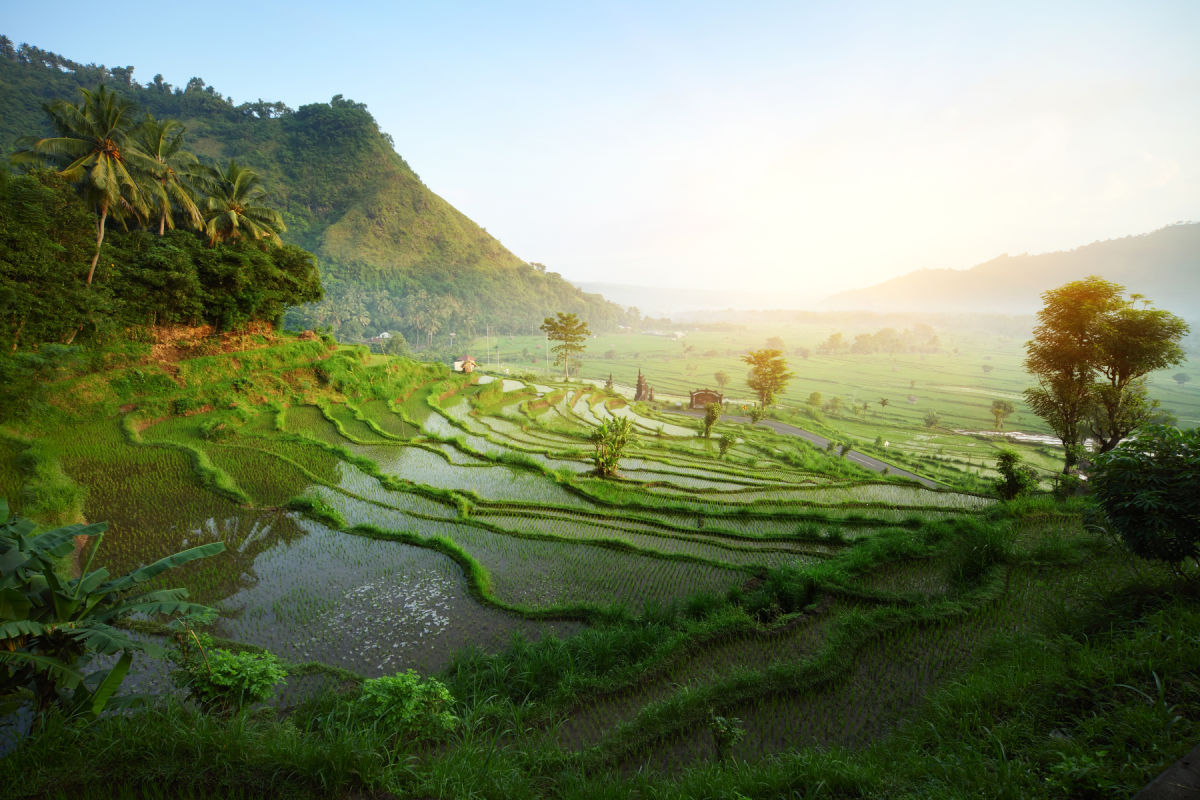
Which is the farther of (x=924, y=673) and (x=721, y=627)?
(x=721, y=627)

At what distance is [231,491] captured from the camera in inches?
456

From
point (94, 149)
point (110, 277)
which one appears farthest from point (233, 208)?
point (110, 277)

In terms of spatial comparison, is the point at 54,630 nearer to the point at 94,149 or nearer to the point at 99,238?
the point at 99,238

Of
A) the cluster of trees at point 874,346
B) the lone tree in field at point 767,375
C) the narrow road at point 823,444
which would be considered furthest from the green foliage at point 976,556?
the cluster of trees at point 874,346

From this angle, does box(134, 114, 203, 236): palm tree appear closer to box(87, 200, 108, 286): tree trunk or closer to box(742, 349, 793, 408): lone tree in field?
box(87, 200, 108, 286): tree trunk

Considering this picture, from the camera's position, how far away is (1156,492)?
464 centimetres

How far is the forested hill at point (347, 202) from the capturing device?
243 feet

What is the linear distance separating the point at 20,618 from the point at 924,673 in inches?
393

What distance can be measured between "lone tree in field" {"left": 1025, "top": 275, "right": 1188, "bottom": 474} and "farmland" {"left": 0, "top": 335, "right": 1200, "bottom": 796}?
3852mm

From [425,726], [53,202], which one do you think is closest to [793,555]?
[425,726]

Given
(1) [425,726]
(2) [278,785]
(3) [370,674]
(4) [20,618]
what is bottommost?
(3) [370,674]

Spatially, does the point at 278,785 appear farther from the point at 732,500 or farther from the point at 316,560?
the point at 732,500

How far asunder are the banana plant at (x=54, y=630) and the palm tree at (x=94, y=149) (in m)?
16.5

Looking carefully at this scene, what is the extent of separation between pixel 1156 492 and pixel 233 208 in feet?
108
